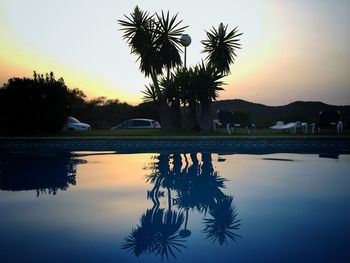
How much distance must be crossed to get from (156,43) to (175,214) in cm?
1546

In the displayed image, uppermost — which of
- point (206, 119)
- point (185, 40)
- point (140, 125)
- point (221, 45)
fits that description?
point (221, 45)

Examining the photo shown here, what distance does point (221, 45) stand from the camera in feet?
66.9

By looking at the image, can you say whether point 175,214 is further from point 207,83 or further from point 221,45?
point 221,45

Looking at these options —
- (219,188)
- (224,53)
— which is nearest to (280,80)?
(224,53)

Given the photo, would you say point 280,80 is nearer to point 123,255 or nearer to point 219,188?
point 219,188

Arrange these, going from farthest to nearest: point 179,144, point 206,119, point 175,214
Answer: point 206,119, point 179,144, point 175,214

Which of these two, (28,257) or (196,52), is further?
(196,52)

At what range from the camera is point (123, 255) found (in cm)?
304

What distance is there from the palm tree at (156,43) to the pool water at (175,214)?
1053 centimetres

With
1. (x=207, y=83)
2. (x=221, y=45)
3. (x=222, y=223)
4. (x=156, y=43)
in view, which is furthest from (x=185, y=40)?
(x=222, y=223)

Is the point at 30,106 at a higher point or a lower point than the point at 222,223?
higher

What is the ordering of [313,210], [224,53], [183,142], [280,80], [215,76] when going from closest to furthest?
[313,210] → [183,142] → [215,76] → [224,53] → [280,80]

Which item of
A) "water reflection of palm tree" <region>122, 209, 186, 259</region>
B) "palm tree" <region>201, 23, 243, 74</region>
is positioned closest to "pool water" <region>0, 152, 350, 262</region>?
→ "water reflection of palm tree" <region>122, 209, 186, 259</region>

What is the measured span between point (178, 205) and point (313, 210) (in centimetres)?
228
